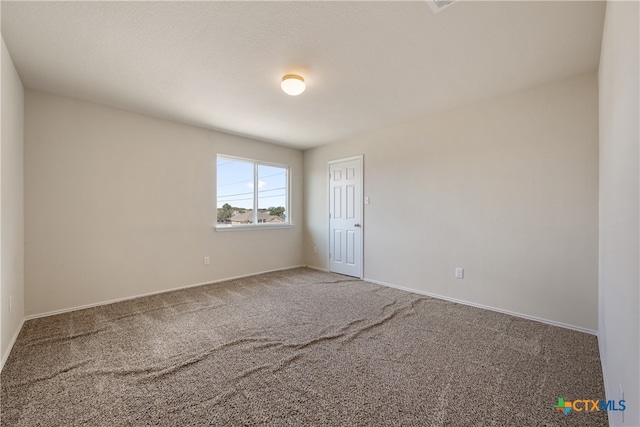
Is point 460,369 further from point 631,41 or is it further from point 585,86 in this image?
point 585,86

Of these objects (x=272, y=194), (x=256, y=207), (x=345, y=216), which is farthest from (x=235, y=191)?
(x=345, y=216)

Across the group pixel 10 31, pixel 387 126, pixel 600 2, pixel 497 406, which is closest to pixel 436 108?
pixel 387 126

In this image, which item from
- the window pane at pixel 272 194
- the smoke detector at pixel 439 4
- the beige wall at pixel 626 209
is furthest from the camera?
the window pane at pixel 272 194

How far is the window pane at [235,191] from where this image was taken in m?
4.54

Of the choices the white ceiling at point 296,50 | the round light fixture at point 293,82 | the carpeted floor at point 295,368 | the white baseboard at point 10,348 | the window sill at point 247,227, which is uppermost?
the white ceiling at point 296,50

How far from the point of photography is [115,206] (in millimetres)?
3441

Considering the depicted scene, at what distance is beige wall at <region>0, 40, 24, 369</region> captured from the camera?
6.94ft

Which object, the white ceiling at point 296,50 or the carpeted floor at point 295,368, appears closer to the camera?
the carpeted floor at point 295,368

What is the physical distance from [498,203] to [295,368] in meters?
2.80

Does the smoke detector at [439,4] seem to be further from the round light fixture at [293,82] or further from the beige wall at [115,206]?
the beige wall at [115,206]

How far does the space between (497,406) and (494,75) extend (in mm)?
2769

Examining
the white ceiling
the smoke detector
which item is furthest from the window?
the smoke detector

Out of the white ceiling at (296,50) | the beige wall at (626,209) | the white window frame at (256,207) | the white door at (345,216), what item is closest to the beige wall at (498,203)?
the white door at (345,216)

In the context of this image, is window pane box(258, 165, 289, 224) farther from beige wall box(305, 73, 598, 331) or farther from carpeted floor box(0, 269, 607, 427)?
carpeted floor box(0, 269, 607, 427)
